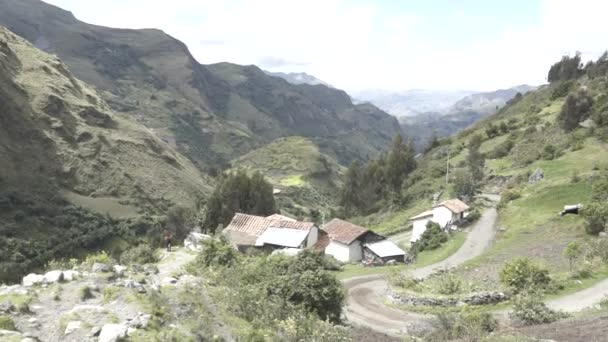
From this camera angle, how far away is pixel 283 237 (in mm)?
46844

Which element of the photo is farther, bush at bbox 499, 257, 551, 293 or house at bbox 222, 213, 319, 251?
house at bbox 222, 213, 319, 251

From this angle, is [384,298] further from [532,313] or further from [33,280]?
[33,280]

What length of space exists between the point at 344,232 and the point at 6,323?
36.8 metres

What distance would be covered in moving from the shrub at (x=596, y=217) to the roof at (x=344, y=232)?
17.7 meters

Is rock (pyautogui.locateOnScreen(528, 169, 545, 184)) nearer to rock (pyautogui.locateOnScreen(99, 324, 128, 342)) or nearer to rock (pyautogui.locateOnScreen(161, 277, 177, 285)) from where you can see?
rock (pyautogui.locateOnScreen(161, 277, 177, 285))

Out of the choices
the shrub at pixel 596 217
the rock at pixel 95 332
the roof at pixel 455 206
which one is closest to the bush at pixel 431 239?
the roof at pixel 455 206

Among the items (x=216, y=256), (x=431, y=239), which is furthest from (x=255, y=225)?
(x=216, y=256)

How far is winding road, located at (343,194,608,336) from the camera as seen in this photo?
22.7m

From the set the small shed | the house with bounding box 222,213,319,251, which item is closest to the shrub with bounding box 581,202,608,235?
the small shed

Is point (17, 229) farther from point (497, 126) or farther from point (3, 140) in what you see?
point (497, 126)

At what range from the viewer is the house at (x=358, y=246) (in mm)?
44250

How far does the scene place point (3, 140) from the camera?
9044cm

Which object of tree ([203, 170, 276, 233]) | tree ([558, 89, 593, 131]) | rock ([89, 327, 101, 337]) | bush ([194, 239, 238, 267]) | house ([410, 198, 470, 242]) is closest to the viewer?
rock ([89, 327, 101, 337])

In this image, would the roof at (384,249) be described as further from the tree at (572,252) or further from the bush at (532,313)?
the bush at (532,313)
